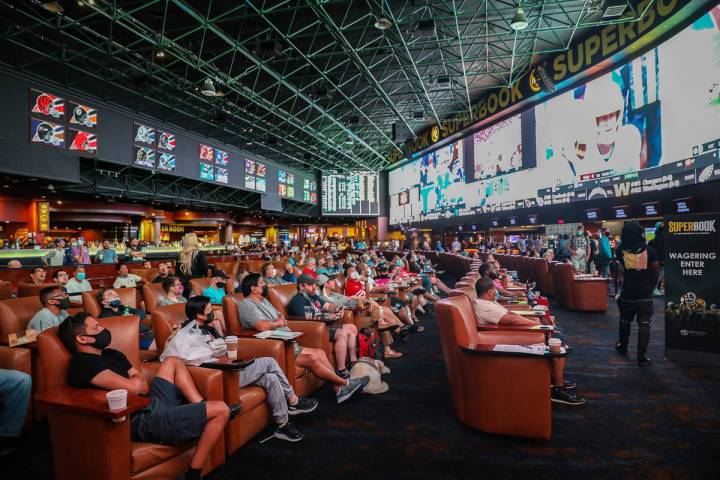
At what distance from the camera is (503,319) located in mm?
3965

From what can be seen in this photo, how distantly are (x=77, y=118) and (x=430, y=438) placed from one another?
459 inches

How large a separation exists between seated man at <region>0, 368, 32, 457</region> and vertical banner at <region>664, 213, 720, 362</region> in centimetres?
631

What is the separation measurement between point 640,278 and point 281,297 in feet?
13.6

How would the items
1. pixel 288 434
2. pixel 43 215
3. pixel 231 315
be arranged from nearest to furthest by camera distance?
pixel 288 434
pixel 231 315
pixel 43 215

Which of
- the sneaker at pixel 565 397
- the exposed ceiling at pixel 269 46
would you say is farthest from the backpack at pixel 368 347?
the exposed ceiling at pixel 269 46

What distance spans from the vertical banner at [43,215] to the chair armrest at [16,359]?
1204cm

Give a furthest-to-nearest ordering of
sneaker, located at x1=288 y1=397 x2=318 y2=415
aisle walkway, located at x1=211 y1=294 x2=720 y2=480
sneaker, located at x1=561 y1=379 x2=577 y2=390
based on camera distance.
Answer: sneaker, located at x1=561 y1=379 x2=577 y2=390 < sneaker, located at x1=288 y1=397 x2=318 y2=415 < aisle walkway, located at x1=211 y1=294 x2=720 y2=480

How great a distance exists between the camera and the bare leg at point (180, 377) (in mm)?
2582

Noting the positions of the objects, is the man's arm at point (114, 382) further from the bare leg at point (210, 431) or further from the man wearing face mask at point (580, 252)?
the man wearing face mask at point (580, 252)

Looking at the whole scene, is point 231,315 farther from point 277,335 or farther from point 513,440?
point 513,440

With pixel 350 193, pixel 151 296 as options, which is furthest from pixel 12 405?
pixel 350 193

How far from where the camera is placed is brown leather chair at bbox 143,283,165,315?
505 cm

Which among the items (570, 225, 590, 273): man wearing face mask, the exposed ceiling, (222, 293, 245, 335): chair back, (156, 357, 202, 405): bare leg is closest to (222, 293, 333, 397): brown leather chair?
(222, 293, 245, 335): chair back

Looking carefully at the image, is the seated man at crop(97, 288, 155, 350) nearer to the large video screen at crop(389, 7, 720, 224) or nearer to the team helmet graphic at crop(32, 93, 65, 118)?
the team helmet graphic at crop(32, 93, 65, 118)
